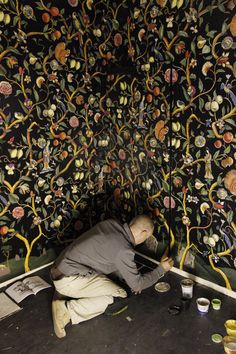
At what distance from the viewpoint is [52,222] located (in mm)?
2928

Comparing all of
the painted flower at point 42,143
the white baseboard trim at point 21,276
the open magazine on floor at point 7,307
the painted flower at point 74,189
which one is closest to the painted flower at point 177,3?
the painted flower at point 42,143

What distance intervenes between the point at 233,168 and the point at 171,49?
3.32 feet

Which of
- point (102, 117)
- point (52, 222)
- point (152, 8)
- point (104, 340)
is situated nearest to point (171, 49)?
point (152, 8)

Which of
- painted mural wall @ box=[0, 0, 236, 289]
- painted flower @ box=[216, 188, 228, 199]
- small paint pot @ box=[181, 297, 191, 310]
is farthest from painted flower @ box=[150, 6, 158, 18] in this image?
small paint pot @ box=[181, 297, 191, 310]

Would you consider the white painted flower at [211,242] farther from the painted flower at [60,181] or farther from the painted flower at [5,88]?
the painted flower at [5,88]

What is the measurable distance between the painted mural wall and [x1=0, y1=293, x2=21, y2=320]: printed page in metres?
0.26

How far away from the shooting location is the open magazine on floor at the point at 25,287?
2504mm

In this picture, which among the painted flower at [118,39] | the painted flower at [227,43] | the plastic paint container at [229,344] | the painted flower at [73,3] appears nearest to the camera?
the plastic paint container at [229,344]

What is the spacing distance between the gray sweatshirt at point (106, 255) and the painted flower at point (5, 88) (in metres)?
1.23

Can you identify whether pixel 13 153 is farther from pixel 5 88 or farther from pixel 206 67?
pixel 206 67

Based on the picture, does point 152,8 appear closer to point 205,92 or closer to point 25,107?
point 205,92

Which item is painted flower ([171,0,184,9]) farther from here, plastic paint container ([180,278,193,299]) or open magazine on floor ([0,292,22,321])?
open magazine on floor ([0,292,22,321])

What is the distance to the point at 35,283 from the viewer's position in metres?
2.66

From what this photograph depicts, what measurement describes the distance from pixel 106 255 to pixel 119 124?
125 centimetres
